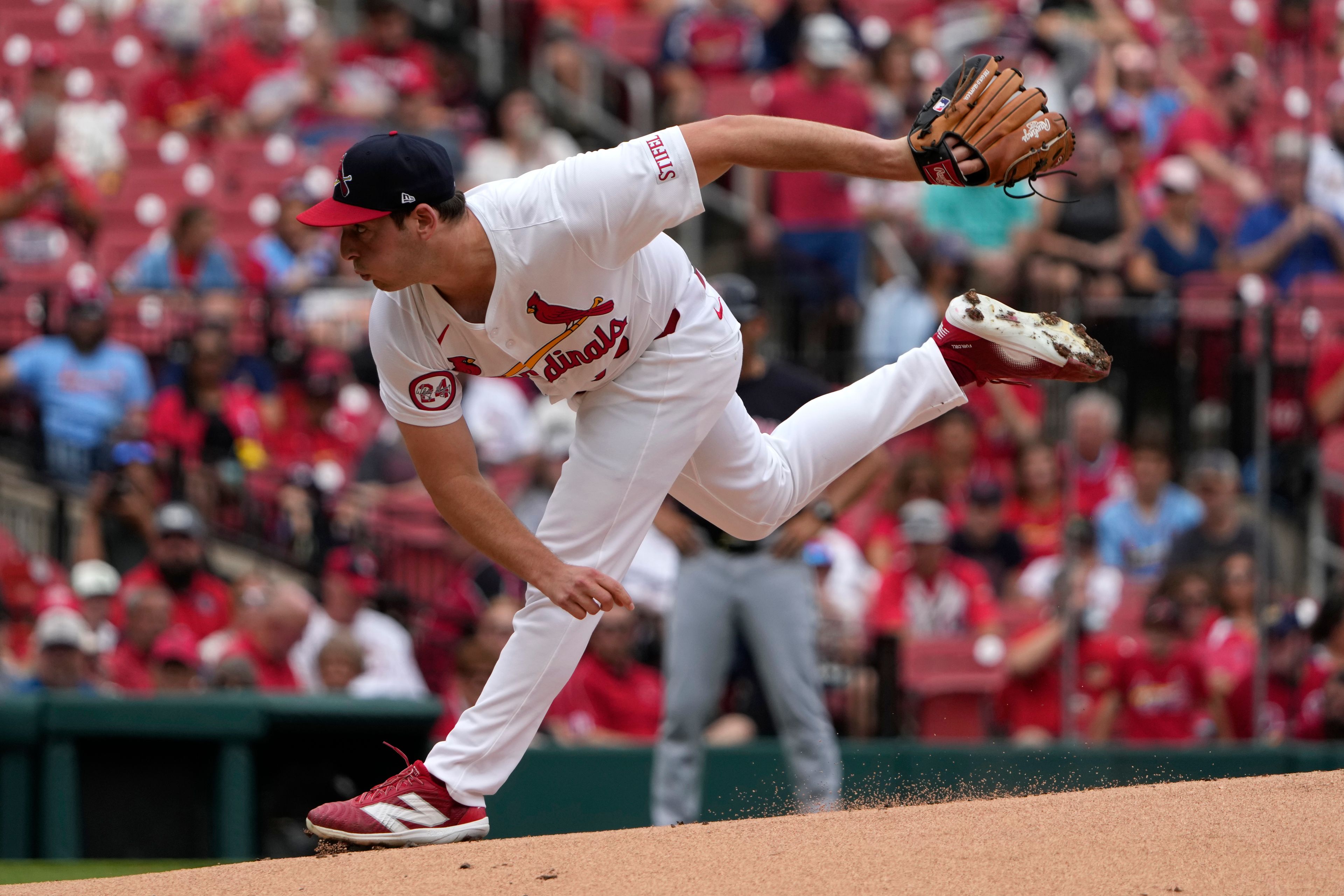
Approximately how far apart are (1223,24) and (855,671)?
780 centimetres

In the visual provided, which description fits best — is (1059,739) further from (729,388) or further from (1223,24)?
(1223,24)

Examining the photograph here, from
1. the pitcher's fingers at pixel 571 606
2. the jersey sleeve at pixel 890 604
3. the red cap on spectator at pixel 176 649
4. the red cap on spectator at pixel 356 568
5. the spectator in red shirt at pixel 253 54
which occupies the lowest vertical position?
the red cap on spectator at pixel 176 649

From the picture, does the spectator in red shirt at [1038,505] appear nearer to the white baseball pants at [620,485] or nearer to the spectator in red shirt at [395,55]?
the white baseball pants at [620,485]

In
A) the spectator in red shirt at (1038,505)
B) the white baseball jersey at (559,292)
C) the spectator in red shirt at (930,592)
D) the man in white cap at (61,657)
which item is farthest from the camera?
the spectator in red shirt at (1038,505)

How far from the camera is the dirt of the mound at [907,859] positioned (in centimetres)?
371

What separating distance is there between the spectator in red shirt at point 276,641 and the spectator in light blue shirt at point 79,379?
1.83m

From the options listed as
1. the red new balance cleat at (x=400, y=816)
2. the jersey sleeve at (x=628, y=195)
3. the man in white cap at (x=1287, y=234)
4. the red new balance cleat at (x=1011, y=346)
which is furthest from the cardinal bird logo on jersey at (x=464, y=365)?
the man in white cap at (x=1287, y=234)

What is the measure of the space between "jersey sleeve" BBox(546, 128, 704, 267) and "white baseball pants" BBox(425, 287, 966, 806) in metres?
0.43

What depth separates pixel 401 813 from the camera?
4371 millimetres

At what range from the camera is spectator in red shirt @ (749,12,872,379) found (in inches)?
404

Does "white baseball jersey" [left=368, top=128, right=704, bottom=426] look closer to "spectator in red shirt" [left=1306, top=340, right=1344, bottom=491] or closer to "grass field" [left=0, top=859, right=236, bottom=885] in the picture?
"grass field" [left=0, top=859, right=236, bottom=885]

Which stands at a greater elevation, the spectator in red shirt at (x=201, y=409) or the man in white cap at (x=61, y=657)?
the spectator in red shirt at (x=201, y=409)

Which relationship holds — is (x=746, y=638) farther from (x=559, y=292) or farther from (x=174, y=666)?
(x=559, y=292)

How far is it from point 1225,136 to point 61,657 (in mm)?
8334
